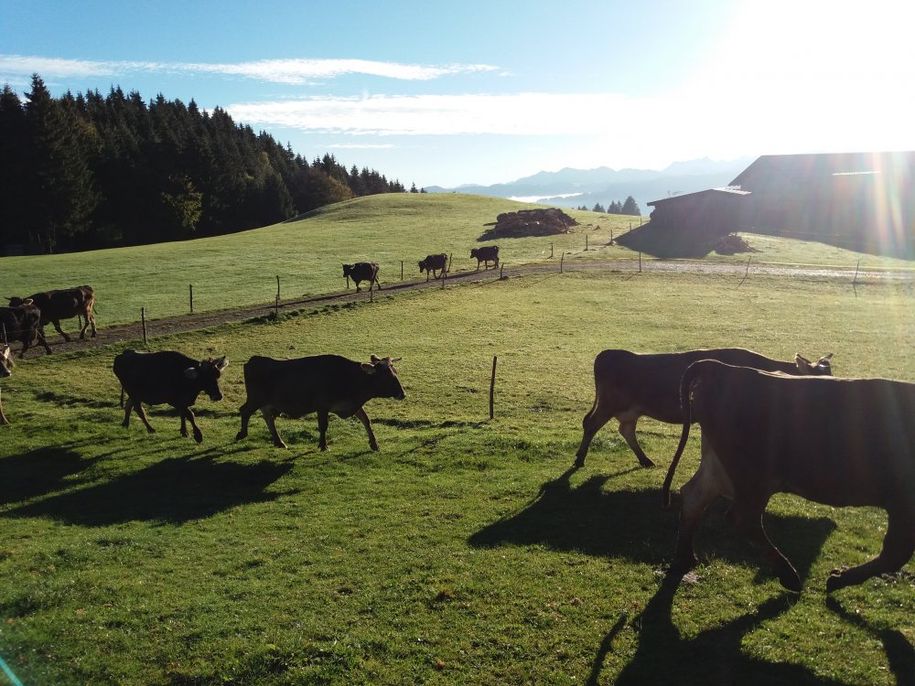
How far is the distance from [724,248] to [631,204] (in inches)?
5706

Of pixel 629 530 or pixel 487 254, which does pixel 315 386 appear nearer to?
pixel 629 530

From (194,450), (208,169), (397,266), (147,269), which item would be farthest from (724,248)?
(208,169)

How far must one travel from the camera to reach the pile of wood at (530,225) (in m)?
66.2

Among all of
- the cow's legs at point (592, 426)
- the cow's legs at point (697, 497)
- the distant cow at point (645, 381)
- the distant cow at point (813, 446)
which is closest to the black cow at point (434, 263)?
the distant cow at point (645, 381)

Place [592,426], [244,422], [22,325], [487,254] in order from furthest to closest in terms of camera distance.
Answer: [487,254], [22,325], [244,422], [592,426]

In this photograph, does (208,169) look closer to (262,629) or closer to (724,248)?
(724,248)

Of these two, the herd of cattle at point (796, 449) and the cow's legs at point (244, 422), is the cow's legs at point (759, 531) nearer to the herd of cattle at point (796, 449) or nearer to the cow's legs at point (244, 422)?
the herd of cattle at point (796, 449)

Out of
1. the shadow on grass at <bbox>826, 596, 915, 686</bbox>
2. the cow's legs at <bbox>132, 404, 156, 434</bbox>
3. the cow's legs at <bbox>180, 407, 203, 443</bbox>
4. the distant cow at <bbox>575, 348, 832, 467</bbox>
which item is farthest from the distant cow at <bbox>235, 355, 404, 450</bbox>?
the shadow on grass at <bbox>826, 596, 915, 686</bbox>

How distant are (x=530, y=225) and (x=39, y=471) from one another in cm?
5822

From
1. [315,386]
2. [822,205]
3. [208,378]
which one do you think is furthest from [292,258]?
[822,205]

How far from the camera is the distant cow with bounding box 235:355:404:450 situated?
613 inches

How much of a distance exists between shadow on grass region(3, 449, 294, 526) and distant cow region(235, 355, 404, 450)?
1.74 meters

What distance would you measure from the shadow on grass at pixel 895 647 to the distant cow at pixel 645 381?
5.43 metres

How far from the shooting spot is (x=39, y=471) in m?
13.9
